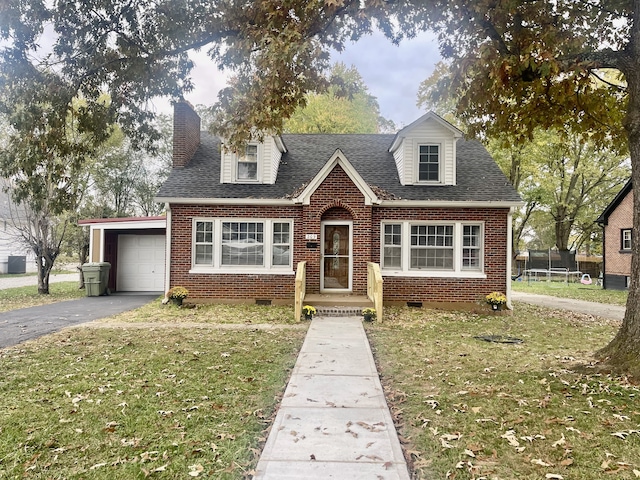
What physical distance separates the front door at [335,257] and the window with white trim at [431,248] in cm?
112

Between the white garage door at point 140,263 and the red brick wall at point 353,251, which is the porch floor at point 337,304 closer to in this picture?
the red brick wall at point 353,251

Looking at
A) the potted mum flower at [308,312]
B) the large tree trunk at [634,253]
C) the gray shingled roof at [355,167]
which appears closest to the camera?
the large tree trunk at [634,253]

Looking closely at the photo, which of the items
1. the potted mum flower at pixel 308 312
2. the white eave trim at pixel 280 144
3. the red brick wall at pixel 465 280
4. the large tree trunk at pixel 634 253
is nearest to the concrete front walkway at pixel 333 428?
the large tree trunk at pixel 634 253

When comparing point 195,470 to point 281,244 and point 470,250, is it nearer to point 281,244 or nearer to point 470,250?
point 281,244

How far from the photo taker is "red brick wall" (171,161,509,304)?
12.1 meters

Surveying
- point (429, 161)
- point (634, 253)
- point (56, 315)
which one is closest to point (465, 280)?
point (429, 161)

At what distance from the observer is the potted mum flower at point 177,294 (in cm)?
1211

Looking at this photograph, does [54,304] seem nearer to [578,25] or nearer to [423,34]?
[423,34]

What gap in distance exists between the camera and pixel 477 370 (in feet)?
19.8

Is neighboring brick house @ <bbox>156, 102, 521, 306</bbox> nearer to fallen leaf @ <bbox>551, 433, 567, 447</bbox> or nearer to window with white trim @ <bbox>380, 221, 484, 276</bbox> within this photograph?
window with white trim @ <bbox>380, 221, 484, 276</bbox>

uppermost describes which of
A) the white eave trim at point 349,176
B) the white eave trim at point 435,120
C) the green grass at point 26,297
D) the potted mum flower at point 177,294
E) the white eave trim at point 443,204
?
the white eave trim at point 435,120

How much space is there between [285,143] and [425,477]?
13886 millimetres

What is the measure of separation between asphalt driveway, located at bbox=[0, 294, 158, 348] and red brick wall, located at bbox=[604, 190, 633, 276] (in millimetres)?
21210

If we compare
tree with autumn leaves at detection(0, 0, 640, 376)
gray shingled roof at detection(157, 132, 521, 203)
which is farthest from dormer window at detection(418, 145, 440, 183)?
tree with autumn leaves at detection(0, 0, 640, 376)
